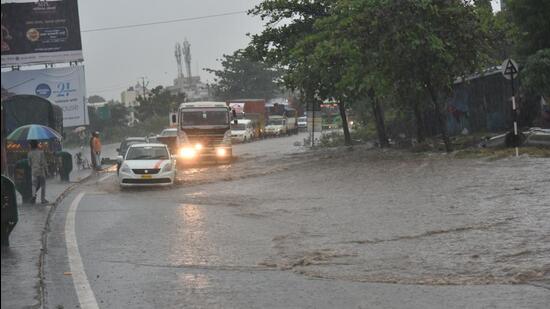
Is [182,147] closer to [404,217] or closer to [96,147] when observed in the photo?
[96,147]

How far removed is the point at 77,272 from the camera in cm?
974

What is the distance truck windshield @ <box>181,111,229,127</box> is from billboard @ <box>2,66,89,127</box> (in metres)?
19.3

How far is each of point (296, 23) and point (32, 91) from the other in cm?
2133

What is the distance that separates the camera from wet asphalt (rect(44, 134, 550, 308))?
A: 8.12m

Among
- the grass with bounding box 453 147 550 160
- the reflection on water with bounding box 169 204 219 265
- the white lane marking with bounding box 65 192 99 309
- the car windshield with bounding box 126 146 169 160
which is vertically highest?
the car windshield with bounding box 126 146 169 160

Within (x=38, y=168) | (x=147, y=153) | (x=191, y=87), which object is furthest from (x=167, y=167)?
(x=191, y=87)

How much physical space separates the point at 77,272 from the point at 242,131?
52303 millimetres

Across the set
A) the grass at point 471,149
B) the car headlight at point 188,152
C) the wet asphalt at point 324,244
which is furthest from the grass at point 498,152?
the car headlight at point 188,152

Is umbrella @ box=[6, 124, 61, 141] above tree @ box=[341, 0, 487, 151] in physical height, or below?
below

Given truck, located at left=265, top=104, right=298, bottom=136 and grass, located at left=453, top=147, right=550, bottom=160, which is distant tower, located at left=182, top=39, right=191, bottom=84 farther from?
grass, located at left=453, top=147, right=550, bottom=160

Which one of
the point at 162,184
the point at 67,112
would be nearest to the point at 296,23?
the point at 162,184

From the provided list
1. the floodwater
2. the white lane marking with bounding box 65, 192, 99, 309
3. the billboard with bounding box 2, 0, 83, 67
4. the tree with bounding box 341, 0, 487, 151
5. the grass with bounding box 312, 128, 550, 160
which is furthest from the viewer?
the billboard with bounding box 2, 0, 83, 67

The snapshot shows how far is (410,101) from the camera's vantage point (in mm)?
30141

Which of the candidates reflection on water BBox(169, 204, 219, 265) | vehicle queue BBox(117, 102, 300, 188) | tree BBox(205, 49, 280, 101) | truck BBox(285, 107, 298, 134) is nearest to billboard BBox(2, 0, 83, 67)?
vehicle queue BBox(117, 102, 300, 188)
